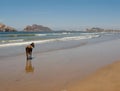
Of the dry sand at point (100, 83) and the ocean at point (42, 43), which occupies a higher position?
the dry sand at point (100, 83)

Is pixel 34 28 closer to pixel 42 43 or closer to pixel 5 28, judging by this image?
pixel 5 28

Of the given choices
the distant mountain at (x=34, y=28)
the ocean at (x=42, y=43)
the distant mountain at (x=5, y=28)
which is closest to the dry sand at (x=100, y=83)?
the ocean at (x=42, y=43)

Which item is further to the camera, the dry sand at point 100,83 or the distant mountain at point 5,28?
the distant mountain at point 5,28

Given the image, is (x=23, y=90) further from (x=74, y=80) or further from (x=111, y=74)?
(x=111, y=74)

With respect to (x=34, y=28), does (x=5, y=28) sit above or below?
above

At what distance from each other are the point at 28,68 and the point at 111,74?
3610 mm

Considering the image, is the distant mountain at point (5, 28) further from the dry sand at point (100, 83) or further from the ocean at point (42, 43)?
the dry sand at point (100, 83)

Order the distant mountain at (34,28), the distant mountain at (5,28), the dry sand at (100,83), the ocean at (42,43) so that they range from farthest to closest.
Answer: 1. the distant mountain at (34,28)
2. the distant mountain at (5,28)
3. the ocean at (42,43)
4. the dry sand at (100,83)

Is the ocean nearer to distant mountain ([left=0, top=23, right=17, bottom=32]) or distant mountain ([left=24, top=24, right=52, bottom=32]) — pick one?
distant mountain ([left=0, top=23, right=17, bottom=32])

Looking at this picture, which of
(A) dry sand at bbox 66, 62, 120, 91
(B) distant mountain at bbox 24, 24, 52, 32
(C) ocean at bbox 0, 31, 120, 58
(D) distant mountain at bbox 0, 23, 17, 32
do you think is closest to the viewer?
(A) dry sand at bbox 66, 62, 120, 91

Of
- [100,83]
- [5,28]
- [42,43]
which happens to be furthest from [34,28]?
[100,83]

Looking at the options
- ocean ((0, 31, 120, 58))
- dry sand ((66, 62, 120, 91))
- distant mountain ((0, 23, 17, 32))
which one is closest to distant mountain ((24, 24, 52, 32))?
distant mountain ((0, 23, 17, 32))

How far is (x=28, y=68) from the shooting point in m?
10.4

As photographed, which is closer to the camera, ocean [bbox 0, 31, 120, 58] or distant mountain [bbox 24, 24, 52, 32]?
ocean [bbox 0, 31, 120, 58]
